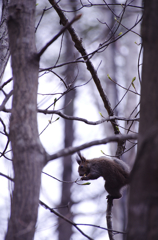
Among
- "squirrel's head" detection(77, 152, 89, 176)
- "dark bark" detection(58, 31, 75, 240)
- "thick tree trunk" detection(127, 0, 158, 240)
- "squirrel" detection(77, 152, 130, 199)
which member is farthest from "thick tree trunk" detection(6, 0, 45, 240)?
"dark bark" detection(58, 31, 75, 240)

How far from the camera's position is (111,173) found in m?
3.21

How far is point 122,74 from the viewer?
504 inches

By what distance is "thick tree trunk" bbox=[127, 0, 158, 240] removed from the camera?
1.20 m

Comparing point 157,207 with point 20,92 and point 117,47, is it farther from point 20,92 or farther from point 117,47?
point 117,47

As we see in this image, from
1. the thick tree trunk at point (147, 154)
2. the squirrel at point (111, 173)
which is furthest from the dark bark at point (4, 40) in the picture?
the thick tree trunk at point (147, 154)

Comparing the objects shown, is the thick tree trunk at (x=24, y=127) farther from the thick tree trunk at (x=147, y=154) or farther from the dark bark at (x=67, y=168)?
the dark bark at (x=67, y=168)

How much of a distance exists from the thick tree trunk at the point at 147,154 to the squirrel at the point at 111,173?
6.22 feet

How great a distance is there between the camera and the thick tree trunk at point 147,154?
120 cm

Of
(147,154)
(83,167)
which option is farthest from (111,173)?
(147,154)

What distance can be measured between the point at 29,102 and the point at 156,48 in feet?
2.54

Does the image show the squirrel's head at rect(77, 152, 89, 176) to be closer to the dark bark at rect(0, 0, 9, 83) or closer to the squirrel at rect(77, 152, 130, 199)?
the squirrel at rect(77, 152, 130, 199)

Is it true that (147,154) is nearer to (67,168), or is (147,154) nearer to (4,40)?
(4,40)

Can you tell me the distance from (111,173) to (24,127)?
2.03 meters

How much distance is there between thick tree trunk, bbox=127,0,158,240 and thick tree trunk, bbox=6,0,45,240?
20.5 inches
